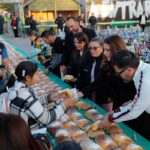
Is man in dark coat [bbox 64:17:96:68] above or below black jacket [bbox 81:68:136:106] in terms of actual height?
above

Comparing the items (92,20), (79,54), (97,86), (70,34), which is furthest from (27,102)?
(92,20)

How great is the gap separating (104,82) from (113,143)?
0.95 m

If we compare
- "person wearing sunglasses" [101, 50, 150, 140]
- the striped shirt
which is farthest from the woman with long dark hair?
"person wearing sunglasses" [101, 50, 150, 140]

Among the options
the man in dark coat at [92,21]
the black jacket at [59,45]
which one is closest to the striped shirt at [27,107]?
the black jacket at [59,45]

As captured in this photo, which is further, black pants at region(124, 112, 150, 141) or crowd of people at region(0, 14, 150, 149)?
black pants at region(124, 112, 150, 141)

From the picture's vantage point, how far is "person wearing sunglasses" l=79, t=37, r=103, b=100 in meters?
2.84

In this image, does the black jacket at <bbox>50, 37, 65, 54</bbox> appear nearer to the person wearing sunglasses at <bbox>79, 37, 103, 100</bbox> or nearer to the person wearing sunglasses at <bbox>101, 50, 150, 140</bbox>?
the person wearing sunglasses at <bbox>79, 37, 103, 100</bbox>

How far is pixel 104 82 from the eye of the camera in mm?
Answer: 2678

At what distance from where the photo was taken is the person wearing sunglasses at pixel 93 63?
284 centimetres

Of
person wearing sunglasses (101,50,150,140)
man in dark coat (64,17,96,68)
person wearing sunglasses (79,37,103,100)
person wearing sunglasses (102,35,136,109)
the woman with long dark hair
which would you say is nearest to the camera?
the woman with long dark hair

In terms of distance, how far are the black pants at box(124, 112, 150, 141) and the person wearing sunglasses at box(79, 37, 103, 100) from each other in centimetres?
68

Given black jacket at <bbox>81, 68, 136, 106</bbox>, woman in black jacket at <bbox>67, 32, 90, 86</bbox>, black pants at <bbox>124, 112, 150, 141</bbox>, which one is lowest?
black pants at <bbox>124, 112, 150, 141</bbox>

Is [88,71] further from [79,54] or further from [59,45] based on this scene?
[59,45]

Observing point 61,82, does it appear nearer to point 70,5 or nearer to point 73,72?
point 73,72
